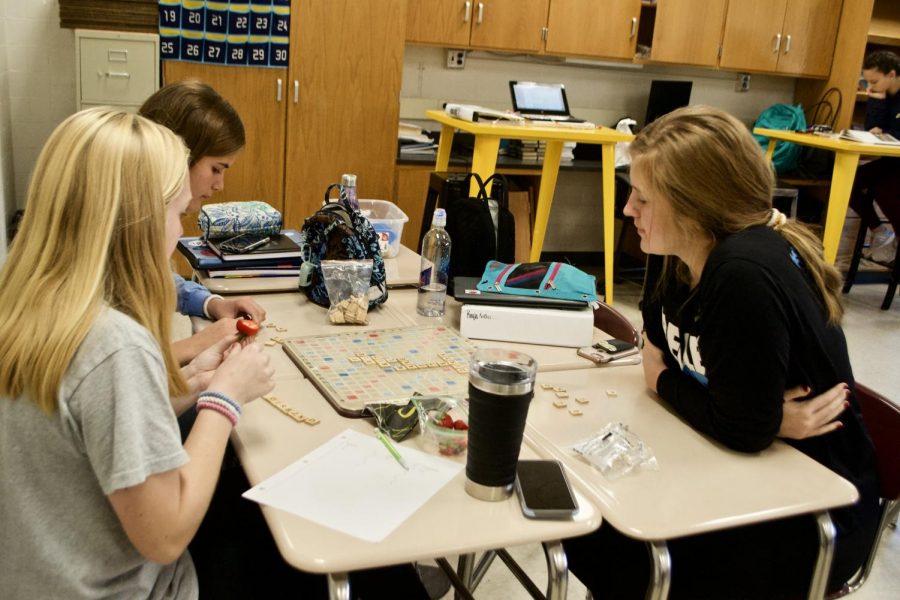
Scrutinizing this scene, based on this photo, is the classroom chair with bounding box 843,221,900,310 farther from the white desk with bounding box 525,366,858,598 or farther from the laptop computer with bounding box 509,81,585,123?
the white desk with bounding box 525,366,858,598

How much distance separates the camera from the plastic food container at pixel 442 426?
1.33m

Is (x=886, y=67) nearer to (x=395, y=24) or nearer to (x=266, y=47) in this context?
(x=395, y=24)

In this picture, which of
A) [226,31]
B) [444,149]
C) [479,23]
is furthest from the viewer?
[479,23]

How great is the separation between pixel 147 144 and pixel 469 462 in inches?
24.9

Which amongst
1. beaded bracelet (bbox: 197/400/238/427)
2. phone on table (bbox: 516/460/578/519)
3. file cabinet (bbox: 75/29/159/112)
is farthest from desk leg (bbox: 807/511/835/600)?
file cabinet (bbox: 75/29/159/112)

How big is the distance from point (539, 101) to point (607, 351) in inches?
115

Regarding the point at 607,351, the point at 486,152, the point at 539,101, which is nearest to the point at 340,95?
the point at 486,152

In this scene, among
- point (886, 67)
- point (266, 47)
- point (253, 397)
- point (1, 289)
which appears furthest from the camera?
point (886, 67)

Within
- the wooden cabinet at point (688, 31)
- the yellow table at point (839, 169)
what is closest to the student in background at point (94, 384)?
the yellow table at point (839, 169)

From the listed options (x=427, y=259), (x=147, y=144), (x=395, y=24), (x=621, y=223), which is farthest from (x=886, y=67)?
(x=147, y=144)

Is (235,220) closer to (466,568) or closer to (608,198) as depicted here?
(466,568)

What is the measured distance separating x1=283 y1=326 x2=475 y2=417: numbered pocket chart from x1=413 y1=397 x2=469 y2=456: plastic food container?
0.05 meters

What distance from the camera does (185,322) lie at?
3.47m

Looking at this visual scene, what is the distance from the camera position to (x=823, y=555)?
52.9 inches
